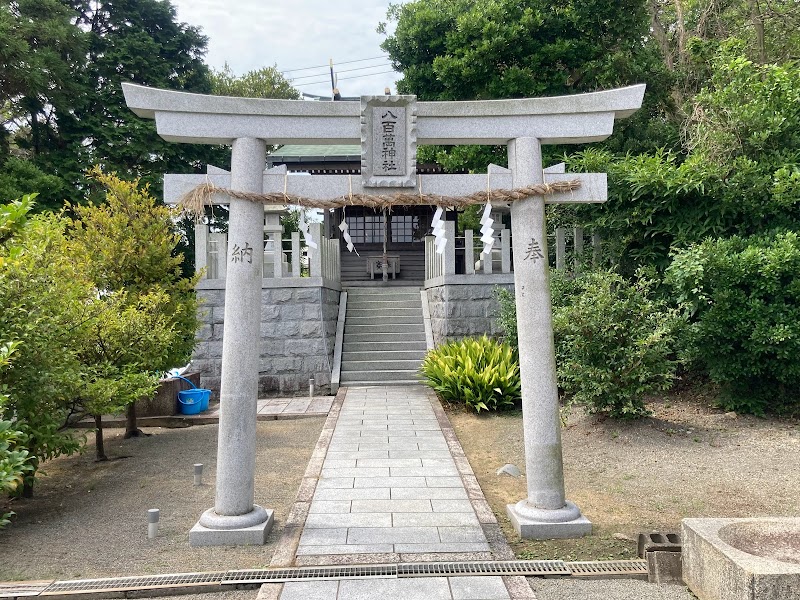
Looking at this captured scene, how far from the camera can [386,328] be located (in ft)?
47.6

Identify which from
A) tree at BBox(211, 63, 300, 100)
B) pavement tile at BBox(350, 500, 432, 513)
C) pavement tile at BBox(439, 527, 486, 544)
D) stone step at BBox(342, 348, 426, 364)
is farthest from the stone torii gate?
tree at BBox(211, 63, 300, 100)

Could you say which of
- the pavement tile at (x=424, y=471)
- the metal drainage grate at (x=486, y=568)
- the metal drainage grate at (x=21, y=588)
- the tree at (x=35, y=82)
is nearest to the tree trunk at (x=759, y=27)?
the pavement tile at (x=424, y=471)

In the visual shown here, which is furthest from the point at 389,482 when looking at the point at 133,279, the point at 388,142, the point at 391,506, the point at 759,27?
the point at 759,27

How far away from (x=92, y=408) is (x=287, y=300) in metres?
6.07

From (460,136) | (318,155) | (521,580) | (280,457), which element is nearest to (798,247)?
(460,136)

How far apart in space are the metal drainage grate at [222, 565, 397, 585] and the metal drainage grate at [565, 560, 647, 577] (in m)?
1.36

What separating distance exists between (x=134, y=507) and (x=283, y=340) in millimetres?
6692

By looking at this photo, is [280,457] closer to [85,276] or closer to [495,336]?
A: [85,276]

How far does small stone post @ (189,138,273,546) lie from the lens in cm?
496

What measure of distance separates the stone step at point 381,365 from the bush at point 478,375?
191 cm

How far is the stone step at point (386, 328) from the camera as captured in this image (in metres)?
14.3

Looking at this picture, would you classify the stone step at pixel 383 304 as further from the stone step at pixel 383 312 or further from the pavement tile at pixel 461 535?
the pavement tile at pixel 461 535

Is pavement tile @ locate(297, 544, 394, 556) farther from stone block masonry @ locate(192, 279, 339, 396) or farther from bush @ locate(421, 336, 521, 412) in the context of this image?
stone block masonry @ locate(192, 279, 339, 396)

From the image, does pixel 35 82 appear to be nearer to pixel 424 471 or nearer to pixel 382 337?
pixel 382 337
